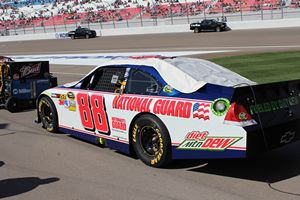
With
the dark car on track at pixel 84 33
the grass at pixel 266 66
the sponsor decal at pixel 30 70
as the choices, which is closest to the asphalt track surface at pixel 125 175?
the sponsor decal at pixel 30 70

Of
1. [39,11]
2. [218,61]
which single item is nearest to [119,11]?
[39,11]

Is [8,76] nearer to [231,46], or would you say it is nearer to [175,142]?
[175,142]

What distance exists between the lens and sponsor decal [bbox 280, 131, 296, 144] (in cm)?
516

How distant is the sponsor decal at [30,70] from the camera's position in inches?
418

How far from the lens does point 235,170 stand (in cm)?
546

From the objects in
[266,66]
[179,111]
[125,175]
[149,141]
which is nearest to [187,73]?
[179,111]

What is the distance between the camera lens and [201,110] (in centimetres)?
499

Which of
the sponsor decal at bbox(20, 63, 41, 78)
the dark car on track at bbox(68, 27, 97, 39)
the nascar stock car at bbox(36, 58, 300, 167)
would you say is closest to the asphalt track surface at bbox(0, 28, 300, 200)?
the nascar stock car at bbox(36, 58, 300, 167)

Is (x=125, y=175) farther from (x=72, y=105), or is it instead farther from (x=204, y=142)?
(x=72, y=105)

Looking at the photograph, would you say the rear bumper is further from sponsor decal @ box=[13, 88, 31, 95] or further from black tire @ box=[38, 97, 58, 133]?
sponsor decal @ box=[13, 88, 31, 95]

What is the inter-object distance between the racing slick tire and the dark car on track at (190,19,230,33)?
112 feet

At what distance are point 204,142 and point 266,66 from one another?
38.6 feet

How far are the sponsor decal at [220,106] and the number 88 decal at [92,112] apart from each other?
199 cm

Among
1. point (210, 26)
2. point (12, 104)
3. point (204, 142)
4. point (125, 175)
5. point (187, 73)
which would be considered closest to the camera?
point (204, 142)
